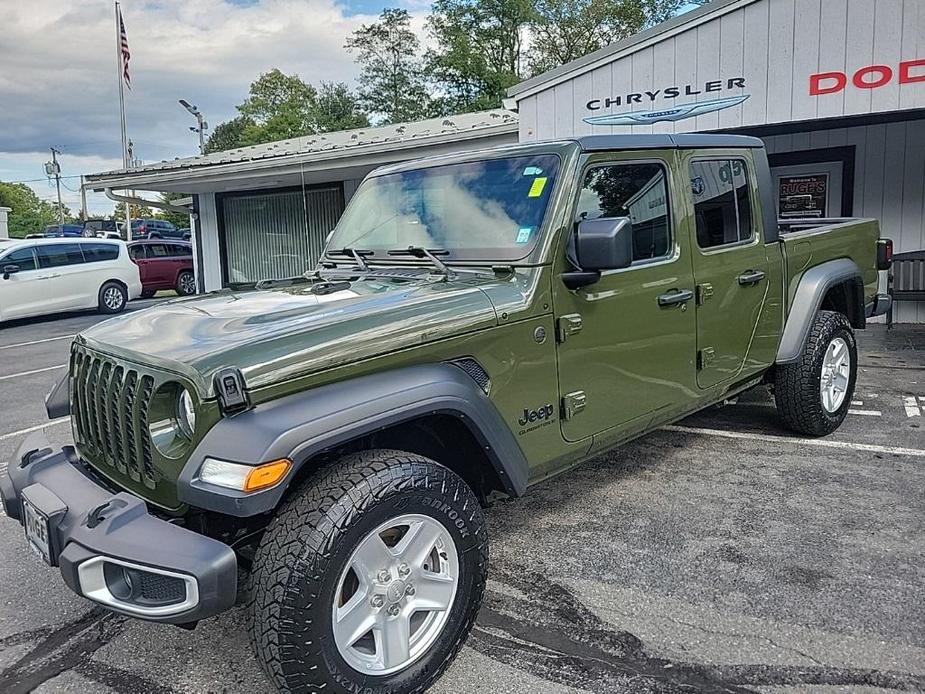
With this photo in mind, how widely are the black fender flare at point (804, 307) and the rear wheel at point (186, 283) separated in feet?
52.6

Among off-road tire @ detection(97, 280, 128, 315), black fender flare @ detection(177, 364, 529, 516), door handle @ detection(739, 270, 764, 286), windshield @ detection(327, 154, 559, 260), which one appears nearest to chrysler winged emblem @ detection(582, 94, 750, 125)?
door handle @ detection(739, 270, 764, 286)

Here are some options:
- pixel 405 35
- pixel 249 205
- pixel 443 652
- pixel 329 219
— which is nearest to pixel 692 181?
pixel 443 652

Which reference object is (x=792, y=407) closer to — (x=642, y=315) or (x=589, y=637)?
(x=642, y=315)

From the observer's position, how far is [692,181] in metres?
3.94

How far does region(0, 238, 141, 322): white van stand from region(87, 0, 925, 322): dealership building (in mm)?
2194

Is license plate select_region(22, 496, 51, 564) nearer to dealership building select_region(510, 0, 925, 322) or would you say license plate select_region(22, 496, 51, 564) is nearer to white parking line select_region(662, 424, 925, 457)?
white parking line select_region(662, 424, 925, 457)

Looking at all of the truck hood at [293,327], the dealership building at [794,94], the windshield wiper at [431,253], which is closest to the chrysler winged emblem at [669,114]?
the dealership building at [794,94]

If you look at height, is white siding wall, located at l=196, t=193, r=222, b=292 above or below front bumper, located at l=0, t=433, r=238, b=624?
above

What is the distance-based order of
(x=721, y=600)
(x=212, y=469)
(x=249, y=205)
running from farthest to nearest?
(x=249, y=205)
(x=721, y=600)
(x=212, y=469)

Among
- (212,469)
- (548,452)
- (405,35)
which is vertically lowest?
(548,452)

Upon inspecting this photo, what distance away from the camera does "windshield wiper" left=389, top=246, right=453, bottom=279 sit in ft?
→ 10.7

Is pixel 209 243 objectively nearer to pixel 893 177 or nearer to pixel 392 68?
pixel 893 177

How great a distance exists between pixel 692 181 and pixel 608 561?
2.04 meters

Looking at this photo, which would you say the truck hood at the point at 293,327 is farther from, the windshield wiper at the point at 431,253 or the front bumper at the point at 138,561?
the front bumper at the point at 138,561
